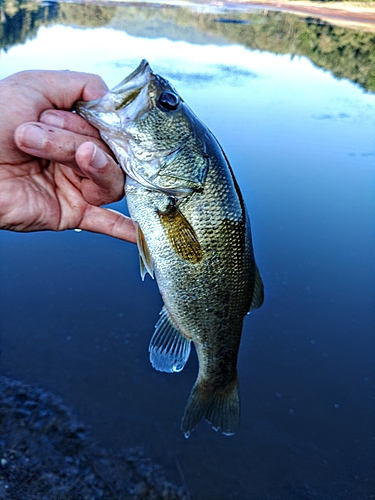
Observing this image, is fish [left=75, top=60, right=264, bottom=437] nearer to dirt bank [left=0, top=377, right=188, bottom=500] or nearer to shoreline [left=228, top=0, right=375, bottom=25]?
dirt bank [left=0, top=377, right=188, bottom=500]

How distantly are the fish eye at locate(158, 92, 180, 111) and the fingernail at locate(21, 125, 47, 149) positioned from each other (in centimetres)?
55

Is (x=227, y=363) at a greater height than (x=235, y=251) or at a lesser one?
lesser

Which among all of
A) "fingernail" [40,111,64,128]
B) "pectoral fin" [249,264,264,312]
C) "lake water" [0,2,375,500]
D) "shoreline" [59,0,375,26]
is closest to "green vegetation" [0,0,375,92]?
"shoreline" [59,0,375,26]

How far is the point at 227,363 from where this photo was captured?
226 centimetres

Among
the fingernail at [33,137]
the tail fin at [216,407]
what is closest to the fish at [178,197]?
the fingernail at [33,137]

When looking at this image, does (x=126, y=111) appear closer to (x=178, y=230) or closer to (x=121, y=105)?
(x=121, y=105)

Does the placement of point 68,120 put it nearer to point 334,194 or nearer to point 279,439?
point 279,439

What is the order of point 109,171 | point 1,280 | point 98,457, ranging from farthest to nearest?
point 1,280, point 98,457, point 109,171

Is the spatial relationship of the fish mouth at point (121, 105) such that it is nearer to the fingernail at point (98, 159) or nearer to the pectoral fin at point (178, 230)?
the fingernail at point (98, 159)

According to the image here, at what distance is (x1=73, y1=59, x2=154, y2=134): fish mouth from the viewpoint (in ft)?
6.19

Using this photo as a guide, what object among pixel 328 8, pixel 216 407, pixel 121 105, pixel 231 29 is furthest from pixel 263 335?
pixel 328 8

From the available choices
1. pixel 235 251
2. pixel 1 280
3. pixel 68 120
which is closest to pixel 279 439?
pixel 235 251

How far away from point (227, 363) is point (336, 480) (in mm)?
1853

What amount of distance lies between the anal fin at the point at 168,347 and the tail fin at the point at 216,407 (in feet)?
0.65
